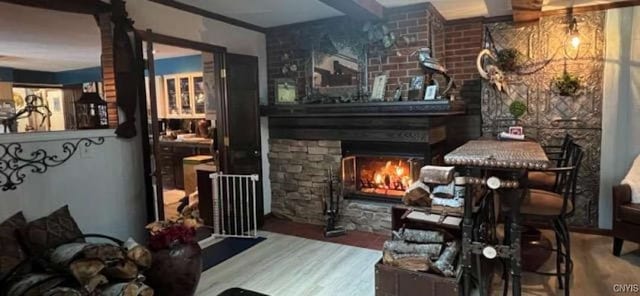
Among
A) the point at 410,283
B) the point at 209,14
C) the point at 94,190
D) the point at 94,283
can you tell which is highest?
the point at 209,14

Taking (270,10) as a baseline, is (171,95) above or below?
below

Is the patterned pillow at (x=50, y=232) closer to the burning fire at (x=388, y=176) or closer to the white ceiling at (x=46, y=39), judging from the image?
the white ceiling at (x=46, y=39)

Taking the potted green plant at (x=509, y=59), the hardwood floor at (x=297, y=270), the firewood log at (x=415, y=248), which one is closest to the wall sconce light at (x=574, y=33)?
the potted green plant at (x=509, y=59)

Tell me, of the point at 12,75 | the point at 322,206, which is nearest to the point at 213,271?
the point at 322,206

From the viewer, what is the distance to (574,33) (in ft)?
12.7

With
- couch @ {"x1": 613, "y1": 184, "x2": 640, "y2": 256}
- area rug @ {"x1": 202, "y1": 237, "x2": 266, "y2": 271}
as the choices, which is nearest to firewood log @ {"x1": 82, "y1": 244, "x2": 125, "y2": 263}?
area rug @ {"x1": 202, "y1": 237, "x2": 266, "y2": 271}

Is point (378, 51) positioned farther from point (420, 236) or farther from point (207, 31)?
point (420, 236)

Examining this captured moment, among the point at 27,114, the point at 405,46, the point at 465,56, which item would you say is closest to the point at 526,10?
the point at 465,56

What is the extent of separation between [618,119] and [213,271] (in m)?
4.15

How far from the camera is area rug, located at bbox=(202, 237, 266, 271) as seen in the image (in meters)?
3.49

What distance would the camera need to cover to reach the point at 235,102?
417cm

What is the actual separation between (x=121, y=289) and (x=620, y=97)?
4.58 m

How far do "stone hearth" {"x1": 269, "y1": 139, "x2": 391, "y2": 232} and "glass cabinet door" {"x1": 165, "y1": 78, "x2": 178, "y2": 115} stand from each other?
9.02ft

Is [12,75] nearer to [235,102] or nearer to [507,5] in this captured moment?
[235,102]
